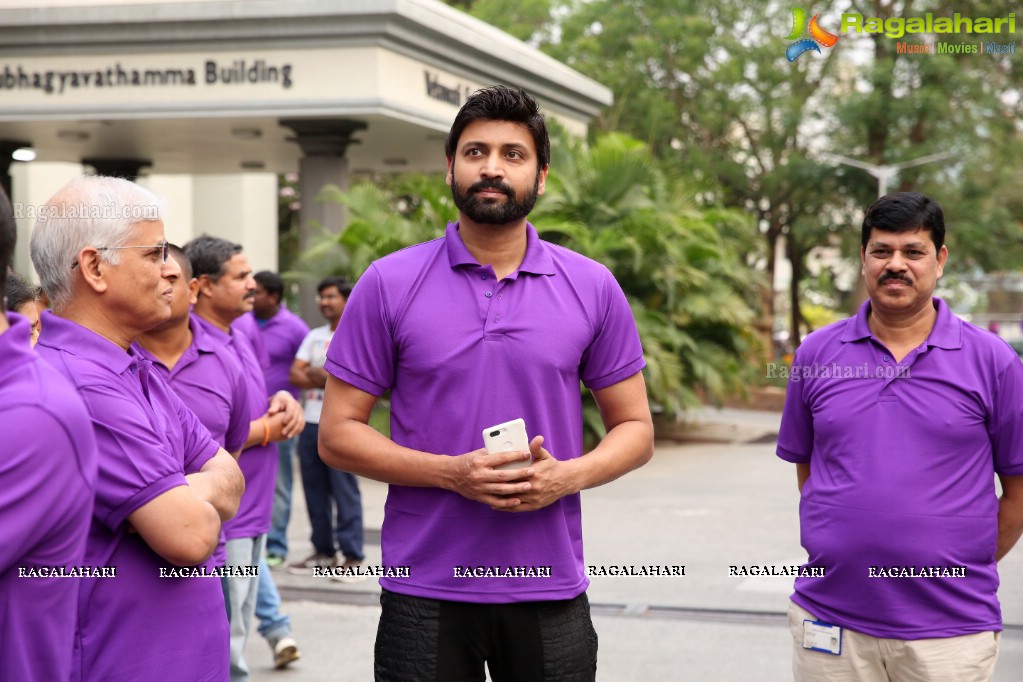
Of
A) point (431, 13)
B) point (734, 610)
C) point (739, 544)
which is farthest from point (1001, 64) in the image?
point (734, 610)

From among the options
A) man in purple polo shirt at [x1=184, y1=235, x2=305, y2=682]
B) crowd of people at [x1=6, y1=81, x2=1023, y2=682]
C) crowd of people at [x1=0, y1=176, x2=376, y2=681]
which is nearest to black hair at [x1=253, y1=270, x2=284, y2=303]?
man in purple polo shirt at [x1=184, y1=235, x2=305, y2=682]

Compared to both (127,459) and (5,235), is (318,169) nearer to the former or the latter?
(127,459)

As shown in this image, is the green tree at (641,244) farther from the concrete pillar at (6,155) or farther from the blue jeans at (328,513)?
the blue jeans at (328,513)

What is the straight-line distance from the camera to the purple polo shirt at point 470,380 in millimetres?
3125

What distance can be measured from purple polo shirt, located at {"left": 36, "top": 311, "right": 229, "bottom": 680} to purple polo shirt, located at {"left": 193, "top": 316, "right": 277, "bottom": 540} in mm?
2283

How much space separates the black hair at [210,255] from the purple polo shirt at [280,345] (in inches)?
114

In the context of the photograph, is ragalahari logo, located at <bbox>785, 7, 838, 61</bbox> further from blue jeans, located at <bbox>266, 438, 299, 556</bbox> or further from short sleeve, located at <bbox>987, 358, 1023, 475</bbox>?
short sleeve, located at <bbox>987, 358, 1023, 475</bbox>

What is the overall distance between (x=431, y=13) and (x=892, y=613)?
12.2 meters

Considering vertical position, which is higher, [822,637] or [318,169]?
[318,169]

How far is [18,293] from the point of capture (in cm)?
426

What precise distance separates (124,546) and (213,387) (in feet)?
6.58

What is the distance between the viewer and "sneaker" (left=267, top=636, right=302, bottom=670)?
634 cm

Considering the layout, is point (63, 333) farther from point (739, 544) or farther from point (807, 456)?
point (739, 544)

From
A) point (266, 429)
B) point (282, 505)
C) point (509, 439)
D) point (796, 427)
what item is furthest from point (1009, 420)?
point (282, 505)
